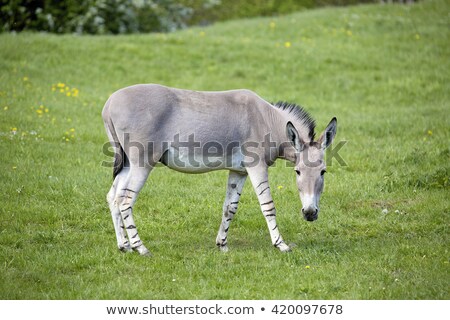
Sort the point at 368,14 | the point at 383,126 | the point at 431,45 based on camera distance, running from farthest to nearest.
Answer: the point at 368,14 → the point at 431,45 → the point at 383,126

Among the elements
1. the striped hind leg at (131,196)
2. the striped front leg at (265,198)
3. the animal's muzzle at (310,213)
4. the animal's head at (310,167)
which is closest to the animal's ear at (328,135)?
the animal's head at (310,167)

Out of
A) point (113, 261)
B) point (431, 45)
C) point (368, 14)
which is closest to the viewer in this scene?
point (113, 261)

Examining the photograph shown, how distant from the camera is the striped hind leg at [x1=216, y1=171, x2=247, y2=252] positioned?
8.65 metres

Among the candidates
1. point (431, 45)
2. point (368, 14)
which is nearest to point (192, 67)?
point (431, 45)

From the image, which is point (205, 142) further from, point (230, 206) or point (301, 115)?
point (301, 115)

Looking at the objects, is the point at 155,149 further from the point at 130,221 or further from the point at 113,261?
the point at 113,261

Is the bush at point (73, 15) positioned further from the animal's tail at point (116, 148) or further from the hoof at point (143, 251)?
the hoof at point (143, 251)

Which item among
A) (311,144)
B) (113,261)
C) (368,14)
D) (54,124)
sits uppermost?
(311,144)

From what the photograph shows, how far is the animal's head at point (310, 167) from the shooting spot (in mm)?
7910

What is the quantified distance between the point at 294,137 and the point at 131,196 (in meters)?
2.33

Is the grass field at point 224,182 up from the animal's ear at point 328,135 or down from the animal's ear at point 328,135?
down

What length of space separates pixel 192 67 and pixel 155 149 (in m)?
12.0

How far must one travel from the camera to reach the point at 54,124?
13930 millimetres

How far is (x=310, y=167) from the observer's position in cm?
812
